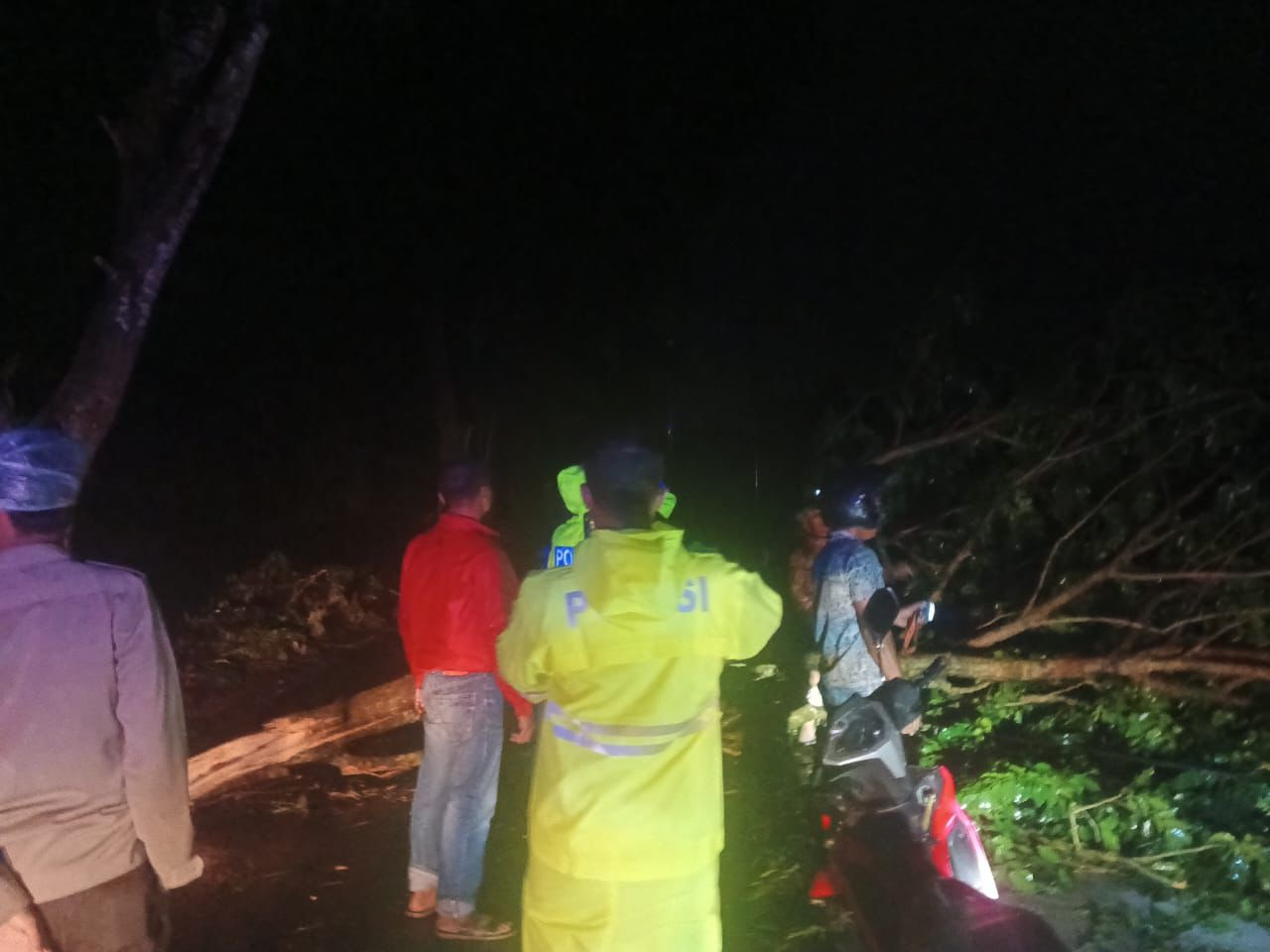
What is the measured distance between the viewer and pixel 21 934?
2174mm

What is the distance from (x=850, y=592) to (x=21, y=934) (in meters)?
2.90

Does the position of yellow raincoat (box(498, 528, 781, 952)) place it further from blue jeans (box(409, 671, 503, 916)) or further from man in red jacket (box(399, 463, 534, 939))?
blue jeans (box(409, 671, 503, 916))

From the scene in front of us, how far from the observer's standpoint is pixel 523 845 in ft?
16.8

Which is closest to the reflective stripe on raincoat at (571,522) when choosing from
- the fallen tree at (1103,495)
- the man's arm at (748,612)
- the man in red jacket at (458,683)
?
the man in red jacket at (458,683)

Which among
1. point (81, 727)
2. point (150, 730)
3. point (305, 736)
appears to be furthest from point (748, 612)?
point (305, 736)

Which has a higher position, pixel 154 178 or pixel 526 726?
pixel 154 178

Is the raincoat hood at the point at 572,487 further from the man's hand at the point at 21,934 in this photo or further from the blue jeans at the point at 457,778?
the man's hand at the point at 21,934

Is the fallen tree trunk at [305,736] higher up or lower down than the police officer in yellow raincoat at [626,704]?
lower down

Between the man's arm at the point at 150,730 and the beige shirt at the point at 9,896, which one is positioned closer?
the beige shirt at the point at 9,896

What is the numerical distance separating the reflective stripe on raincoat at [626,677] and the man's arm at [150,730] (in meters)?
0.75

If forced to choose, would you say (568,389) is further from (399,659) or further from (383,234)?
(399,659)

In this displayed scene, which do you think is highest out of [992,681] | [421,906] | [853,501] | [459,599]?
[853,501]

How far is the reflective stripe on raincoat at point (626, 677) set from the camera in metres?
2.31

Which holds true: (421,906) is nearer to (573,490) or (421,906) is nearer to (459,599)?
(459,599)
